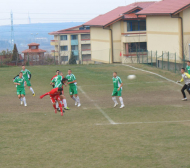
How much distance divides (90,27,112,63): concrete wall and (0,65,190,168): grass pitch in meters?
28.4

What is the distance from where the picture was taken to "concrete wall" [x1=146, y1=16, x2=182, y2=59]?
40.2 metres

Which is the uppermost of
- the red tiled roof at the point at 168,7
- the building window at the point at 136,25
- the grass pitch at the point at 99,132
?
the red tiled roof at the point at 168,7

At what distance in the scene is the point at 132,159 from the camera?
10.4 meters

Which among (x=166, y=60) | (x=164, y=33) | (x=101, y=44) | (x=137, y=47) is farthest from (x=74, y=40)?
(x=166, y=60)

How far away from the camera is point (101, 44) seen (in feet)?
181

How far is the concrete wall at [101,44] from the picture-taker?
52744mm

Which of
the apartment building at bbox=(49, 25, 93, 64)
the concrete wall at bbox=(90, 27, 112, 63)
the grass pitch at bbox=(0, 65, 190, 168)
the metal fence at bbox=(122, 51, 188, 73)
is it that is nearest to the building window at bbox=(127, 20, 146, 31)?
the concrete wall at bbox=(90, 27, 112, 63)

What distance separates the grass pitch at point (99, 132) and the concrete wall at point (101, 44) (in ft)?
93.1

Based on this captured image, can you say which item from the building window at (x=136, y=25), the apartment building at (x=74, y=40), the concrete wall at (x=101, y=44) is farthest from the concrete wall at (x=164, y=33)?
the apartment building at (x=74, y=40)

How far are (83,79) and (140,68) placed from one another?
25.5ft

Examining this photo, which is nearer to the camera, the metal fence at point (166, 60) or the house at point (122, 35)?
the metal fence at point (166, 60)

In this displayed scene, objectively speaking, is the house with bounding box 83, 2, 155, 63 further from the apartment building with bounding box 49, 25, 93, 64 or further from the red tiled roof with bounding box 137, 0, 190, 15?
the apartment building with bounding box 49, 25, 93, 64

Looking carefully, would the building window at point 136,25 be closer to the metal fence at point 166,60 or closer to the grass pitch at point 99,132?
the metal fence at point 166,60

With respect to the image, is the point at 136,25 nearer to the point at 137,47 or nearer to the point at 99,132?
the point at 137,47
